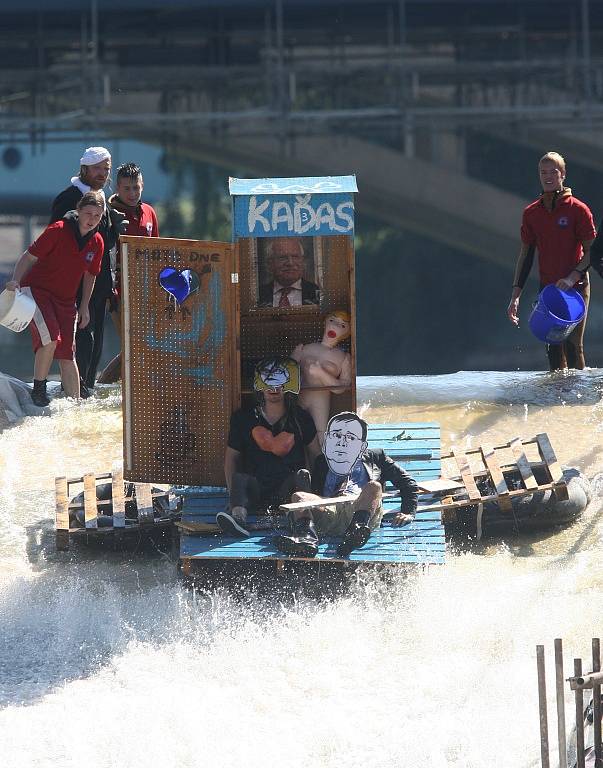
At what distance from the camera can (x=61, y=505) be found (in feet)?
29.0

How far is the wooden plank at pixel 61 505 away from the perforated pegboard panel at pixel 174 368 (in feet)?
1.36

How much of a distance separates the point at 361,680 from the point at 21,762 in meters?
1.69

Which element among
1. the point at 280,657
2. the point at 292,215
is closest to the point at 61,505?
the point at 280,657

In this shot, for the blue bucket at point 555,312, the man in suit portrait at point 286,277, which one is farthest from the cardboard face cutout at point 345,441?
the blue bucket at point 555,312

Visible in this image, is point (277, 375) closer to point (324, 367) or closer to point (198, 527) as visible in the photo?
point (324, 367)

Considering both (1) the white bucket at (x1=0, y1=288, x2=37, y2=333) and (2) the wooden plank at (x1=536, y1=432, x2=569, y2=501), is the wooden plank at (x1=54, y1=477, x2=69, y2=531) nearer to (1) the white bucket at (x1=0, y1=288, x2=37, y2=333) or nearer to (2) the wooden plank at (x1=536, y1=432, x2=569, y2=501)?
(1) the white bucket at (x1=0, y1=288, x2=37, y2=333)

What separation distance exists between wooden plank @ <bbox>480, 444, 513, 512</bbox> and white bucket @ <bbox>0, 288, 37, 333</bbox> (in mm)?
3502

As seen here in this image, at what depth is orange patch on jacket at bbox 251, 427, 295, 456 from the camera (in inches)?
328

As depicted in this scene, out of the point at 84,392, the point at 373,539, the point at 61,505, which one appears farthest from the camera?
the point at 84,392

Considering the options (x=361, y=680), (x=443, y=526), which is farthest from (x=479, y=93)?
(x=361, y=680)

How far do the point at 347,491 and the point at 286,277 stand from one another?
1.45m

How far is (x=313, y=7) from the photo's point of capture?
26.3m

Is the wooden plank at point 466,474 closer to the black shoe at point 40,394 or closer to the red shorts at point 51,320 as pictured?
the red shorts at point 51,320

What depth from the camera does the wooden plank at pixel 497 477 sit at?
8.88 meters
